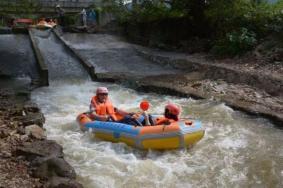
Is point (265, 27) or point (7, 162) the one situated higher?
point (265, 27)

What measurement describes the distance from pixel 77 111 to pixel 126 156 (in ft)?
11.1

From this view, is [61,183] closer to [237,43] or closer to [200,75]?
[200,75]

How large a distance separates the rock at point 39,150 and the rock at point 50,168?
331 millimetres

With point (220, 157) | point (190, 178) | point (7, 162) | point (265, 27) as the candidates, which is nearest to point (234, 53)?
point (265, 27)

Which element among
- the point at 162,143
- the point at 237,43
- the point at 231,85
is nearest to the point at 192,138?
the point at 162,143

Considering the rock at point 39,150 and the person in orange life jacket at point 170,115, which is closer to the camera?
the rock at point 39,150

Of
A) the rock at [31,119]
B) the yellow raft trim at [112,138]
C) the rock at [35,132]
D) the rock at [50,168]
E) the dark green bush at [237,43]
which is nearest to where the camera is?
the rock at [50,168]

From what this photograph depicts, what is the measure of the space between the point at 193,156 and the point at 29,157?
2930mm

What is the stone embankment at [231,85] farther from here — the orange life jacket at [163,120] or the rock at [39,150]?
the rock at [39,150]

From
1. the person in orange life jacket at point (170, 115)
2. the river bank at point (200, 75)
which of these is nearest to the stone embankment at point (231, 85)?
the river bank at point (200, 75)

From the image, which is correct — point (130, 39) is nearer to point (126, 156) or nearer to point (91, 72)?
point (91, 72)

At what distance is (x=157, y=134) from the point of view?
8391 millimetres

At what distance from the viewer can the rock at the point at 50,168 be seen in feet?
21.5

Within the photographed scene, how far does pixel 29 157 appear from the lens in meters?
7.12
